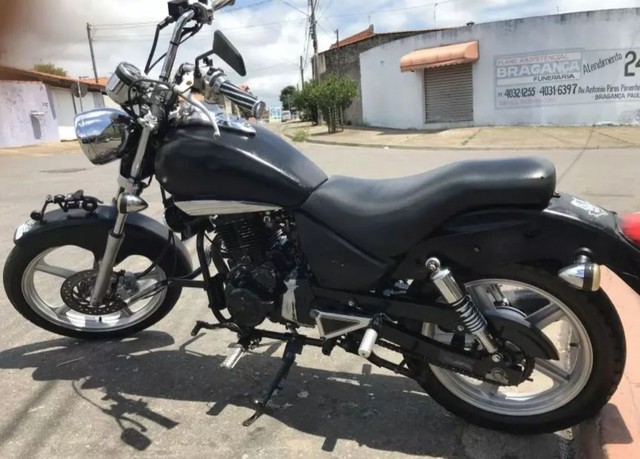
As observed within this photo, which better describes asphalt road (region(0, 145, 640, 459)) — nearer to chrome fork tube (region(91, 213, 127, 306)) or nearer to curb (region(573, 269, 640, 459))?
curb (region(573, 269, 640, 459))

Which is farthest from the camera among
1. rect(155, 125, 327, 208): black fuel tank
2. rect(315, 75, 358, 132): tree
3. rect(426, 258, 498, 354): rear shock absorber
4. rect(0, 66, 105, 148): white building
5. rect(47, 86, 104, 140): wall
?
rect(47, 86, 104, 140): wall

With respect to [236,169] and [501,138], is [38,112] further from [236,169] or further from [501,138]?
[236,169]

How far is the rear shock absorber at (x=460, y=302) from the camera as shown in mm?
2361

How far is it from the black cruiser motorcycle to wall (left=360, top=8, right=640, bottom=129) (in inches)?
755

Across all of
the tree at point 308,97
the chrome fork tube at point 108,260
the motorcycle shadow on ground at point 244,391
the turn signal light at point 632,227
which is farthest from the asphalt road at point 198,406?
the tree at point 308,97

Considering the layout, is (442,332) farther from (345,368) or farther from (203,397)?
(203,397)

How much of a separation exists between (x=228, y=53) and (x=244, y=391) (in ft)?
5.68

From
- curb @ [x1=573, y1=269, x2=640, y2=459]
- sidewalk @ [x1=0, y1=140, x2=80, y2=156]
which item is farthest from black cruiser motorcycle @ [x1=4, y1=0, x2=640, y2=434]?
sidewalk @ [x1=0, y1=140, x2=80, y2=156]

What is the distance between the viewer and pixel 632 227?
89.4 inches

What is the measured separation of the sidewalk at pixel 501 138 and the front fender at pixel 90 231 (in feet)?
45.5

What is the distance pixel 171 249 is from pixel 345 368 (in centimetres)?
121

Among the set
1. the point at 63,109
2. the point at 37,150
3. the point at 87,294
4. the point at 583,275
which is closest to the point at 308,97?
the point at 37,150

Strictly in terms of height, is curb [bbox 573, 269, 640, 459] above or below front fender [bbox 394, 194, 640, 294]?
below

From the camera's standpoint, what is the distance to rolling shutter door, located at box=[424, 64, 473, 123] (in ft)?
72.8
